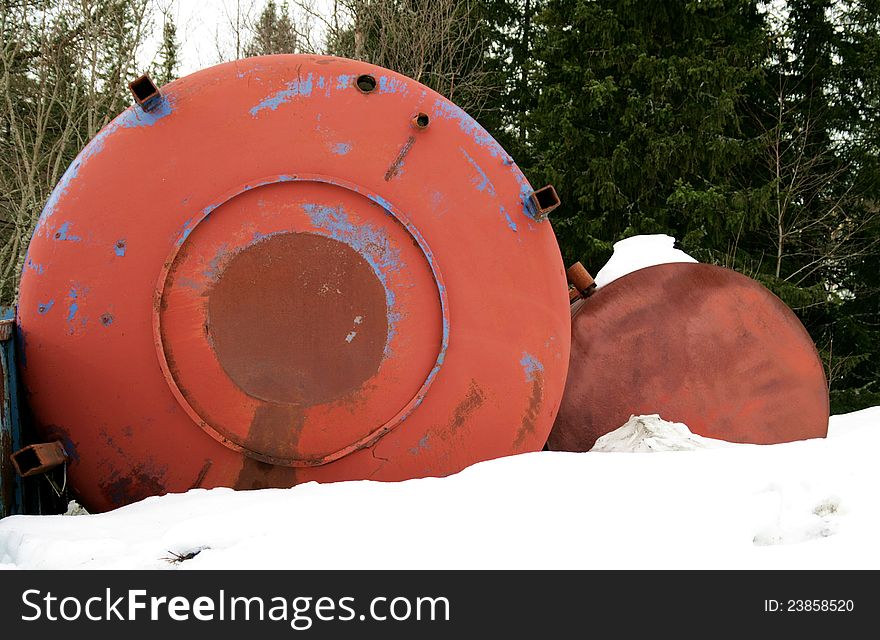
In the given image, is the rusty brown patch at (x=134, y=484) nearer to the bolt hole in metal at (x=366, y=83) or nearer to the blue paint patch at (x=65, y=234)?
the blue paint patch at (x=65, y=234)

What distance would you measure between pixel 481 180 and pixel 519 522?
1.36 meters

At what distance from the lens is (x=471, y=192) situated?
10.2ft

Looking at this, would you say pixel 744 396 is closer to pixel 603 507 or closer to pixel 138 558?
pixel 603 507

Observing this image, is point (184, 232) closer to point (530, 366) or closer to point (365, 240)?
point (365, 240)

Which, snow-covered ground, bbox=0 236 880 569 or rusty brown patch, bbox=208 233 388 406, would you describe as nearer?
snow-covered ground, bbox=0 236 880 569

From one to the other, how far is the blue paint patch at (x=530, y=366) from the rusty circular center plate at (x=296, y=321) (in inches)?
13.2

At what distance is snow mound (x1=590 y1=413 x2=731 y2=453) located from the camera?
11.7 ft

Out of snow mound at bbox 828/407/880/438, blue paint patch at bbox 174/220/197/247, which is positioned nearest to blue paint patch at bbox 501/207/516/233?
blue paint patch at bbox 174/220/197/247

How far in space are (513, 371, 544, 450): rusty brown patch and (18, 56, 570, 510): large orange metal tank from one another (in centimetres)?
2

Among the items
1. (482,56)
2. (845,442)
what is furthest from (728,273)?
(482,56)

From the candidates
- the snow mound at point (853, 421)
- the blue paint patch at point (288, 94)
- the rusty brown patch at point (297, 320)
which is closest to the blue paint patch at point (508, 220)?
the rusty brown patch at point (297, 320)

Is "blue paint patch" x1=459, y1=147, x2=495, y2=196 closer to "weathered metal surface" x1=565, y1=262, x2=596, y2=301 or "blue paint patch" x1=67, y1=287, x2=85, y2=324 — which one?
"weathered metal surface" x1=565, y1=262, x2=596, y2=301

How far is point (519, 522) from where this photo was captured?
231 centimetres

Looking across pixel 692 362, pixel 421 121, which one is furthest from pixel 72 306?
pixel 692 362
